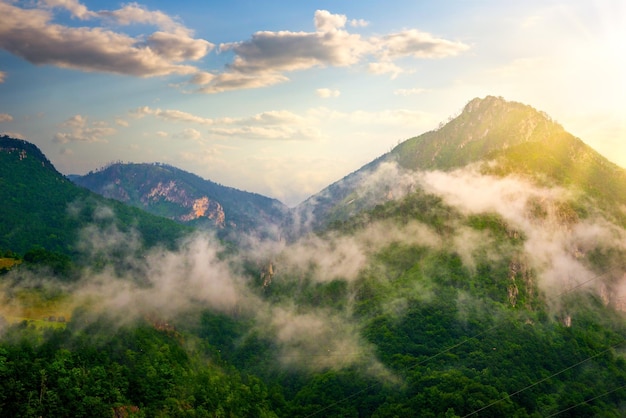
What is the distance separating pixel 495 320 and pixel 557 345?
21.5m

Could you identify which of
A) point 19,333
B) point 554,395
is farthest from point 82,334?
point 554,395

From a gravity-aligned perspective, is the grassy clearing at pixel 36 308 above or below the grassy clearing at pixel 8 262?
below

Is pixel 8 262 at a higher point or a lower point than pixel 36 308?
higher

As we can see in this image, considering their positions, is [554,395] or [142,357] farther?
[554,395]

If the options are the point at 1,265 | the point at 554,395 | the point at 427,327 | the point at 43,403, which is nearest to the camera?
the point at 43,403

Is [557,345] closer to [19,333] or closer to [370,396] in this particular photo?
[370,396]

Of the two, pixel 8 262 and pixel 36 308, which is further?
pixel 8 262

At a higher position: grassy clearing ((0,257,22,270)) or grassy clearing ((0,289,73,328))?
grassy clearing ((0,257,22,270))

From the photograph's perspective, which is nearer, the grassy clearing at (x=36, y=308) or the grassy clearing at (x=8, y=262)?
the grassy clearing at (x=36, y=308)

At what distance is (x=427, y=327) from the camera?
646 ft

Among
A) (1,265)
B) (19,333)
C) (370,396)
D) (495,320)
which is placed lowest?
(370,396)

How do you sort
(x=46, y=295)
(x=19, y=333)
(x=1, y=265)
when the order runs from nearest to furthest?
1. (x=19, y=333)
2. (x=46, y=295)
3. (x=1, y=265)

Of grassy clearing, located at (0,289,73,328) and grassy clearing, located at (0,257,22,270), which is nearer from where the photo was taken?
grassy clearing, located at (0,289,73,328)

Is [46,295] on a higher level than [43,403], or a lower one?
higher
